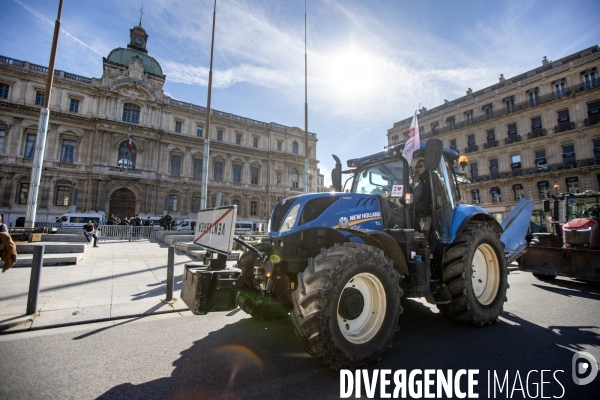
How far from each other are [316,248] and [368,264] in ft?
2.47

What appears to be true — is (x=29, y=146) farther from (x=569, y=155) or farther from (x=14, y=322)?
(x=569, y=155)

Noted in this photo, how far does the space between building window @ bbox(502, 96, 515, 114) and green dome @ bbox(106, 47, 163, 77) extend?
149 feet

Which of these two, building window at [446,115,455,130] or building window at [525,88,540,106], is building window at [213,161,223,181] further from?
building window at [525,88,540,106]

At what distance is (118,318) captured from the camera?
175 inches

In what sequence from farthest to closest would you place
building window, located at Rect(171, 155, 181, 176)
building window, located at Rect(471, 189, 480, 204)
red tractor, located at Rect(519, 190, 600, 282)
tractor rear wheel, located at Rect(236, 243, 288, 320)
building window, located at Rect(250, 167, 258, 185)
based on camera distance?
building window, located at Rect(250, 167, 258, 185) < building window, located at Rect(171, 155, 181, 176) < building window, located at Rect(471, 189, 480, 204) < red tractor, located at Rect(519, 190, 600, 282) < tractor rear wheel, located at Rect(236, 243, 288, 320)

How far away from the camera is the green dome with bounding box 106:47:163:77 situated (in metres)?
36.8

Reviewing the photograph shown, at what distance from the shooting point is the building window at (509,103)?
99.3ft

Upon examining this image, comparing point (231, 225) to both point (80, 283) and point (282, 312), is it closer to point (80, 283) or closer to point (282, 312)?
point (282, 312)

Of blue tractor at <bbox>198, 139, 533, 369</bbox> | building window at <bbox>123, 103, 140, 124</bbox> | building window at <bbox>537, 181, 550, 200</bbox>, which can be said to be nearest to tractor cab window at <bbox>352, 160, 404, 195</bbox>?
blue tractor at <bbox>198, 139, 533, 369</bbox>

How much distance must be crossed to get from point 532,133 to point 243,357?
37.3 m

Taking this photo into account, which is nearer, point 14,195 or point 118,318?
point 118,318

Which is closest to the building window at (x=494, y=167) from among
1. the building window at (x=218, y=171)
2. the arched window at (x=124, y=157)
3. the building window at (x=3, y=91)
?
the building window at (x=218, y=171)

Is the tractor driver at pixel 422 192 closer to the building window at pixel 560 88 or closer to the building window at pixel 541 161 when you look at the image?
the building window at pixel 541 161

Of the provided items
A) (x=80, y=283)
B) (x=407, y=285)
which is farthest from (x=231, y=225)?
(x=80, y=283)
